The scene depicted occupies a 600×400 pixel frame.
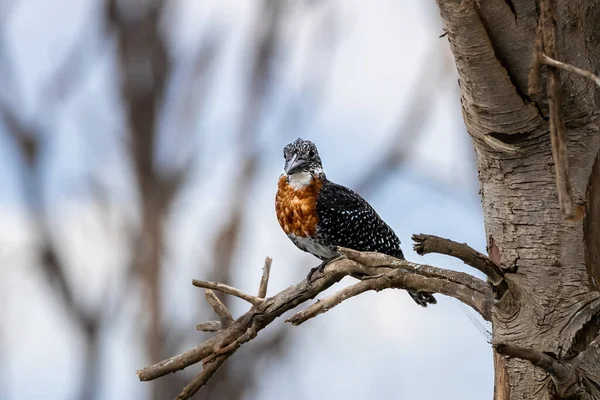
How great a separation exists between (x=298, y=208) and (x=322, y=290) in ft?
3.79

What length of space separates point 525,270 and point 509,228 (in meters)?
0.13

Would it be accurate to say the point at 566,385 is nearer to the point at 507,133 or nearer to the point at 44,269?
the point at 507,133

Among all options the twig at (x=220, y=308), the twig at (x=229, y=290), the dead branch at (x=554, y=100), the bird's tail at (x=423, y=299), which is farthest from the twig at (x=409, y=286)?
the bird's tail at (x=423, y=299)

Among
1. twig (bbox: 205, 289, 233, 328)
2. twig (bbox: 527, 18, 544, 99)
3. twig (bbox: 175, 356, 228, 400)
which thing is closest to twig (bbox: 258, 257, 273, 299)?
twig (bbox: 205, 289, 233, 328)

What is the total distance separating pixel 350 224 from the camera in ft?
13.6

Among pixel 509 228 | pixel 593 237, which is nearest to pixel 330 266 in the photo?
pixel 509 228

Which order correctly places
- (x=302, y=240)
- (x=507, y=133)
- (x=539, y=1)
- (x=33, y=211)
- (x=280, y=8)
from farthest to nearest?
1. (x=280, y=8)
2. (x=33, y=211)
3. (x=302, y=240)
4. (x=507, y=133)
5. (x=539, y=1)

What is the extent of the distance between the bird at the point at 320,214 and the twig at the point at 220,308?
1077 millimetres

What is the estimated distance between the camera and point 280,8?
647 centimetres

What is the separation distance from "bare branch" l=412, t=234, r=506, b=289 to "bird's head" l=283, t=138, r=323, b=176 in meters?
1.86

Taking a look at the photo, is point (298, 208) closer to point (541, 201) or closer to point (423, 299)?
point (423, 299)

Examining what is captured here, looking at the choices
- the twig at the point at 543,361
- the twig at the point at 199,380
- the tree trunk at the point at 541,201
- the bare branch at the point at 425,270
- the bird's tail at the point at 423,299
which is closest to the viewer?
the twig at the point at 543,361

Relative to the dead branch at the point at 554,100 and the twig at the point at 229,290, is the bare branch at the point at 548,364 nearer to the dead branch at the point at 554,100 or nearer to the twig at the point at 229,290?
the dead branch at the point at 554,100

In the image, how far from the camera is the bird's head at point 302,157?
416cm
